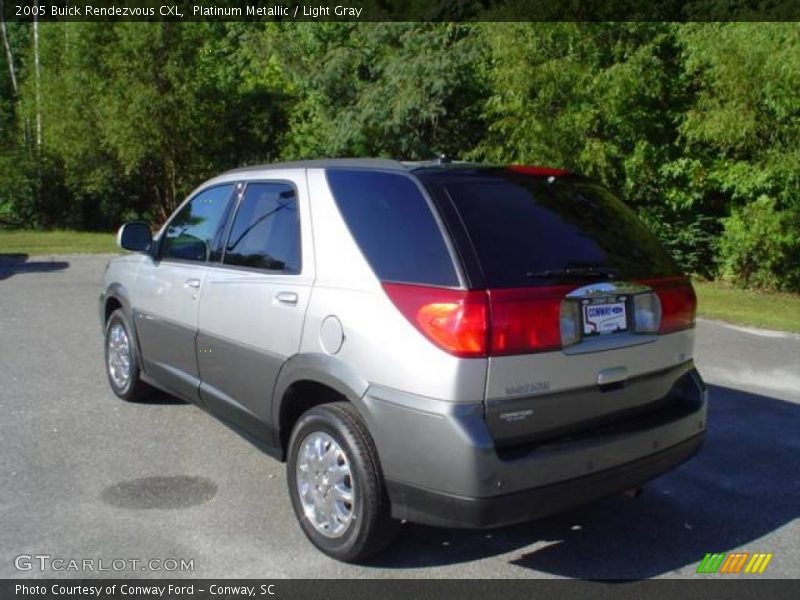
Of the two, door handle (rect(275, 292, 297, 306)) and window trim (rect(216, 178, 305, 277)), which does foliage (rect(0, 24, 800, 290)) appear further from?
door handle (rect(275, 292, 297, 306))

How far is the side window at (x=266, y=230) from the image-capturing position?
4242 mm

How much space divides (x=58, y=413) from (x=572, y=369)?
13.9 ft

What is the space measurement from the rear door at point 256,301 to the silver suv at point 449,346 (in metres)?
0.01

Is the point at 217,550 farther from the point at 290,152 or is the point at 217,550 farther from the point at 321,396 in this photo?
the point at 290,152

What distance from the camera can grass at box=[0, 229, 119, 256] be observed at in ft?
58.6

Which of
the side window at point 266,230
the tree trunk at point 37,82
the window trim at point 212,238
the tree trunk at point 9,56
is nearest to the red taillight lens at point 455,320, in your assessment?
the side window at point 266,230

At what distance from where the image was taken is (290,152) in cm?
2327

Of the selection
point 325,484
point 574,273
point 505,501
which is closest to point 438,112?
point 574,273

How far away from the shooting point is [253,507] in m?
4.39

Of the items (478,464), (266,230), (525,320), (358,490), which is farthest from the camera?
(266,230)

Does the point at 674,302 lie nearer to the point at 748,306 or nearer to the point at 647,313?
the point at 647,313

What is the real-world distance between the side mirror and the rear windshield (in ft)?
9.47

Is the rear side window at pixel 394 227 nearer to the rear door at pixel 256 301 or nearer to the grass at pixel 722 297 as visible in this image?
the rear door at pixel 256 301

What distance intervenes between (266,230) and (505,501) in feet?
6.96
